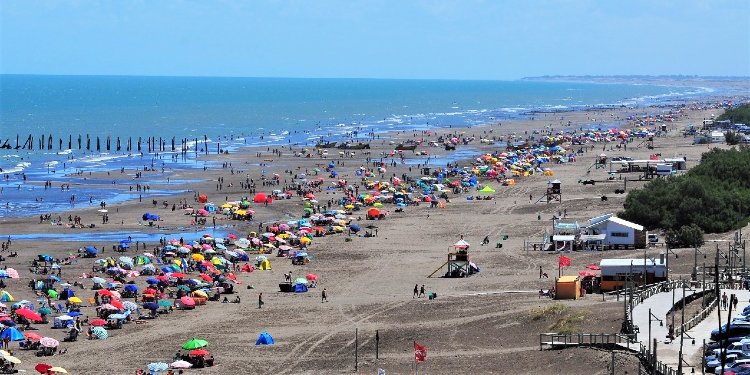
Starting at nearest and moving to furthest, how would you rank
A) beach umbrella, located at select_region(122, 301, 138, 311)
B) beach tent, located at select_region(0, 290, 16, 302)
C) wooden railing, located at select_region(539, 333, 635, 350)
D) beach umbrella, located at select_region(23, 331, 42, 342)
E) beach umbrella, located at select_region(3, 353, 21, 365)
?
wooden railing, located at select_region(539, 333, 635, 350), beach umbrella, located at select_region(3, 353, 21, 365), beach umbrella, located at select_region(23, 331, 42, 342), beach umbrella, located at select_region(122, 301, 138, 311), beach tent, located at select_region(0, 290, 16, 302)

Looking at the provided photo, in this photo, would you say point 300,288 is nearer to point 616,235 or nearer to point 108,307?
point 108,307

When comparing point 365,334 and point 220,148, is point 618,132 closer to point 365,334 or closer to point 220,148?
point 220,148

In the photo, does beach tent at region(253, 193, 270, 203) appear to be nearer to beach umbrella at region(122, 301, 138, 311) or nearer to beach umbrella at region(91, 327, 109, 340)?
beach umbrella at region(122, 301, 138, 311)

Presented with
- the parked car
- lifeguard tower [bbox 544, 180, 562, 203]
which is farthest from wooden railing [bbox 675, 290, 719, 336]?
lifeguard tower [bbox 544, 180, 562, 203]

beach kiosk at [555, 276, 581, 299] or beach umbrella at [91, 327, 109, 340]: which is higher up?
beach kiosk at [555, 276, 581, 299]

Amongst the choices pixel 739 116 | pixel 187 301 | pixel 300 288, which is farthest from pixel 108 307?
pixel 739 116

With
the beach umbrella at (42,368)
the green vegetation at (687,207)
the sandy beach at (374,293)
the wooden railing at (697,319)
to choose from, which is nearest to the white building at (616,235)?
the sandy beach at (374,293)

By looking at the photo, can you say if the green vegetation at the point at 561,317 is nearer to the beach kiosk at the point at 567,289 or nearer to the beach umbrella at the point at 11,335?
the beach kiosk at the point at 567,289

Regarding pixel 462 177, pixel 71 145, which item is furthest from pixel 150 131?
pixel 462 177
